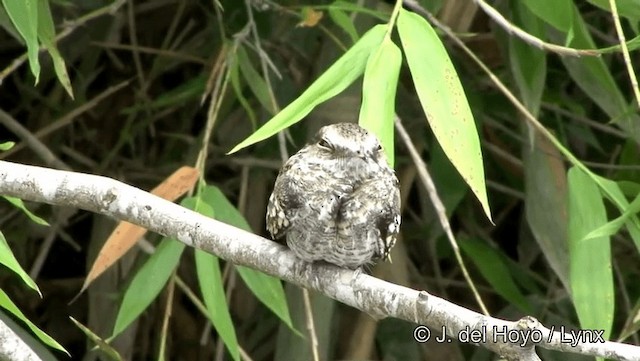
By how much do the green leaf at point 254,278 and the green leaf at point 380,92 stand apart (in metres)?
0.49

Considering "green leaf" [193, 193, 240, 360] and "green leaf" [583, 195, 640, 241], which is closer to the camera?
"green leaf" [583, 195, 640, 241]

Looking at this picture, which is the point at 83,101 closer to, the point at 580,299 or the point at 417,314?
the point at 580,299

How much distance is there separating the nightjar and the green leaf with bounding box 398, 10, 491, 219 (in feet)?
0.34

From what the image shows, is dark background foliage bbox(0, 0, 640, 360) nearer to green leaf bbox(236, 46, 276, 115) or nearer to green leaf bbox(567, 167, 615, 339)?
green leaf bbox(236, 46, 276, 115)

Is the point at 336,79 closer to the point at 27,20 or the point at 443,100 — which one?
the point at 443,100

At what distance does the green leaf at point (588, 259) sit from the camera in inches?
69.8

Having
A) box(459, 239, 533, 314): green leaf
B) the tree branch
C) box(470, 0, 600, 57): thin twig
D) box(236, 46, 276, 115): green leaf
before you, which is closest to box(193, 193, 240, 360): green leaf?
box(236, 46, 276, 115): green leaf

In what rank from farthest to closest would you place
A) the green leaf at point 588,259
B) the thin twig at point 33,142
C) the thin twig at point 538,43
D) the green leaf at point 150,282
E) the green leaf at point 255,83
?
the thin twig at point 33,142, the green leaf at point 255,83, the green leaf at point 150,282, the green leaf at point 588,259, the thin twig at point 538,43

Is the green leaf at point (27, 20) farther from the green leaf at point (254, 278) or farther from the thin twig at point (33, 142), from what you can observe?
the thin twig at point (33, 142)

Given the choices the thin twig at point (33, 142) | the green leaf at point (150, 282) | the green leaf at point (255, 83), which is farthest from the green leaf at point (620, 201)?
the thin twig at point (33, 142)

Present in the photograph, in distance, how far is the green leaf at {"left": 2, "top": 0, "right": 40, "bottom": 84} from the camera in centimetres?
164

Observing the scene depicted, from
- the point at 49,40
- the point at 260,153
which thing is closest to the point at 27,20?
the point at 49,40

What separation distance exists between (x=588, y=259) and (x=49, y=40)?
1048 mm

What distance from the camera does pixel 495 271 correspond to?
94.6 inches
